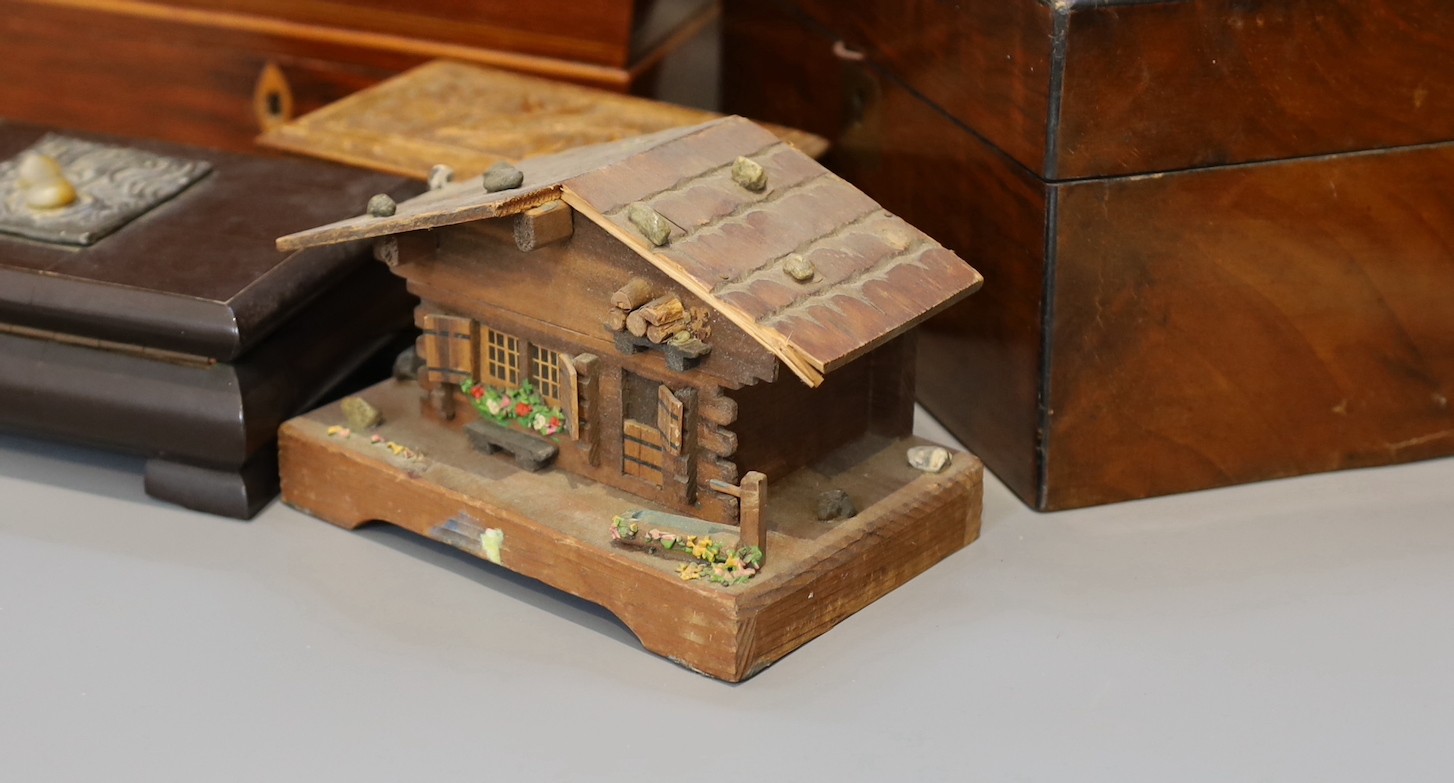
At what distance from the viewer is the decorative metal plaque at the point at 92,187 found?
11.4 ft

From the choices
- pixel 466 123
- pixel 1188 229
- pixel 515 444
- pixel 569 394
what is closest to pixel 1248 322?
pixel 1188 229

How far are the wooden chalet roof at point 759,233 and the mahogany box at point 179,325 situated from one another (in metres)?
0.28

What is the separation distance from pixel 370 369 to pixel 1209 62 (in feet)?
5.79

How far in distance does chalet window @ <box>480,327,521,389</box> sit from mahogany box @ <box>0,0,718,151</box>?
4.14 ft

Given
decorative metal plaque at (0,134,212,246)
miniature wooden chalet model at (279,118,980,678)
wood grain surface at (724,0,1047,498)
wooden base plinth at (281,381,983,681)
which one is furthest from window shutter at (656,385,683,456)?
decorative metal plaque at (0,134,212,246)

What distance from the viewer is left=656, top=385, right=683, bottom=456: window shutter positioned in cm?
292

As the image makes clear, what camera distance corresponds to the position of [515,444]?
317cm

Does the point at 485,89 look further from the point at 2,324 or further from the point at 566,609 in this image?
the point at 566,609

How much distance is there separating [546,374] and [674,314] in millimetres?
442

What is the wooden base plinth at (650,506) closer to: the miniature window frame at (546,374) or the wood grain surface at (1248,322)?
the miniature window frame at (546,374)

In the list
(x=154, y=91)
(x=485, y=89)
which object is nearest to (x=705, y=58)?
(x=485, y=89)

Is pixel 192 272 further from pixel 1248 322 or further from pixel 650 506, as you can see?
pixel 1248 322

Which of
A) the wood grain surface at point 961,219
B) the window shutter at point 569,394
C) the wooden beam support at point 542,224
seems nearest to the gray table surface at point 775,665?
the wood grain surface at point 961,219

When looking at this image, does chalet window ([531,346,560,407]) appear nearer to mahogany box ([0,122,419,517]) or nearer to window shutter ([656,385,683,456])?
window shutter ([656,385,683,456])
